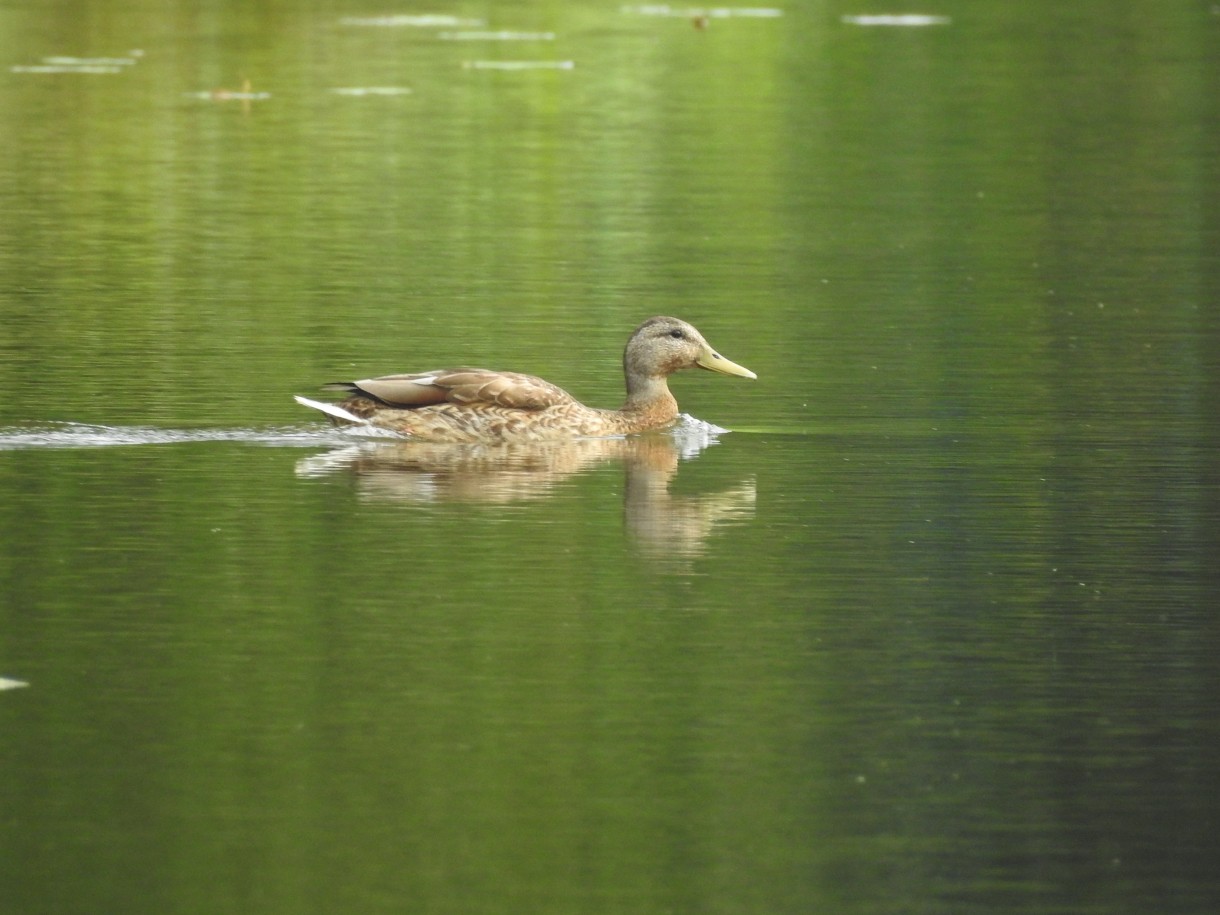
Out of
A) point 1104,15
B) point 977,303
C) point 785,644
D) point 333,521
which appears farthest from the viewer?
point 1104,15

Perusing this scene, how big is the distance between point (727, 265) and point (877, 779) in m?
15.6

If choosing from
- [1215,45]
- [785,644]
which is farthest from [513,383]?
[1215,45]

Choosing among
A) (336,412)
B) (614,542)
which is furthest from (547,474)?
(614,542)

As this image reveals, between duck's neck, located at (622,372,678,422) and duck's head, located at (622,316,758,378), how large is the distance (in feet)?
0.10

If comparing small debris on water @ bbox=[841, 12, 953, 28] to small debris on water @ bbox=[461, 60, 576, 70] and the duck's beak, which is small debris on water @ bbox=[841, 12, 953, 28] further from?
the duck's beak

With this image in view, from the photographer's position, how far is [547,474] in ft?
49.9

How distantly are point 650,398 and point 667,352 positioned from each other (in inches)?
12.7

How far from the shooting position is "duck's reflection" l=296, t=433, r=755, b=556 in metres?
13.5

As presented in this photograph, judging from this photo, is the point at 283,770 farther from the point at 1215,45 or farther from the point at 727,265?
the point at 1215,45

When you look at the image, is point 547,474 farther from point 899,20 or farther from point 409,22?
point 899,20

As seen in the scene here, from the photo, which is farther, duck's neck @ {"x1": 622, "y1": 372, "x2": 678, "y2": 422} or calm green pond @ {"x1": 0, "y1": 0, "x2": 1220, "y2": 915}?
duck's neck @ {"x1": 622, "y1": 372, "x2": 678, "y2": 422}

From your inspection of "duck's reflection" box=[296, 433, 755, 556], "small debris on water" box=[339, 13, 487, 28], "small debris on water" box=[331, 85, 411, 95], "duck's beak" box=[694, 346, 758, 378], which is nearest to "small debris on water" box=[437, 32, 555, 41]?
"small debris on water" box=[339, 13, 487, 28]

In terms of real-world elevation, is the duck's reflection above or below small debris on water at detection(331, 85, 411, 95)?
below

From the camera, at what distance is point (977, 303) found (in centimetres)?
2214
